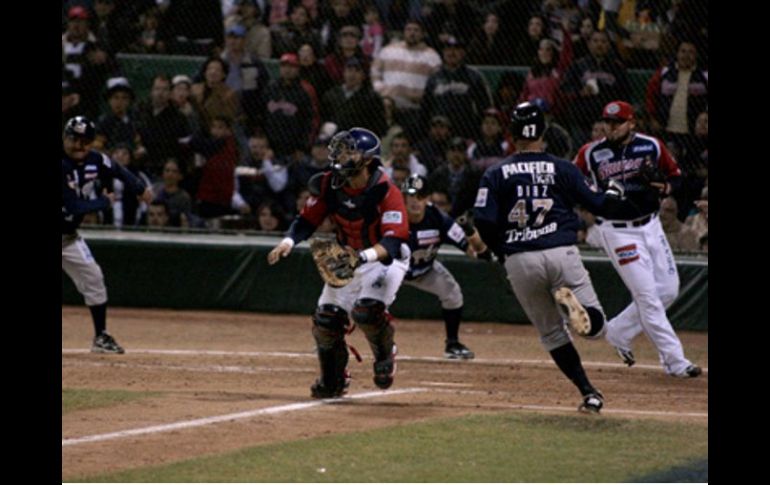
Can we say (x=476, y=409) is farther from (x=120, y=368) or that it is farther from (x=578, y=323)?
(x=120, y=368)

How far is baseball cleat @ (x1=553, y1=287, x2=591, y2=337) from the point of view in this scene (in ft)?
29.8

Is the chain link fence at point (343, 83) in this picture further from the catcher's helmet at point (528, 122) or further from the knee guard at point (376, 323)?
the catcher's helmet at point (528, 122)

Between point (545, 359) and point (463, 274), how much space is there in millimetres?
2704

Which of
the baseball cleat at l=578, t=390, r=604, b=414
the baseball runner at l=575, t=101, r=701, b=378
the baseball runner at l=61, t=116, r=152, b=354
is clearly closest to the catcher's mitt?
the baseball cleat at l=578, t=390, r=604, b=414

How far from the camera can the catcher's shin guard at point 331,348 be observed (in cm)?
998

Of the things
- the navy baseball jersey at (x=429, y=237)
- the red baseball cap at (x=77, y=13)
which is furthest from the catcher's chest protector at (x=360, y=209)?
the red baseball cap at (x=77, y=13)

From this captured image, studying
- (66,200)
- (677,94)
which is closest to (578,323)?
(66,200)

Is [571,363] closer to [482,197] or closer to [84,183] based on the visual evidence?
[482,197]

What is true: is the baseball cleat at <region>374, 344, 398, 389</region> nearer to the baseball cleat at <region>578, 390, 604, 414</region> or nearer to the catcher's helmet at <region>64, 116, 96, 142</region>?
the baseball cleat at <region>578, 390, 604, 414</region>

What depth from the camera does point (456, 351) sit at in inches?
511

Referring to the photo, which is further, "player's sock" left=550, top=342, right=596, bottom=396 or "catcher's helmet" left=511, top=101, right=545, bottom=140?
"player's sock" left=550, top=342, right=596, bottom=396

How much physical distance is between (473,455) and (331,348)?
2038 millimetres

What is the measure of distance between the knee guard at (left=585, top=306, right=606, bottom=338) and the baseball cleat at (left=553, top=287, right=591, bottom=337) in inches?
3.7

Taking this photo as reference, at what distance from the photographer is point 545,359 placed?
13.0 m
